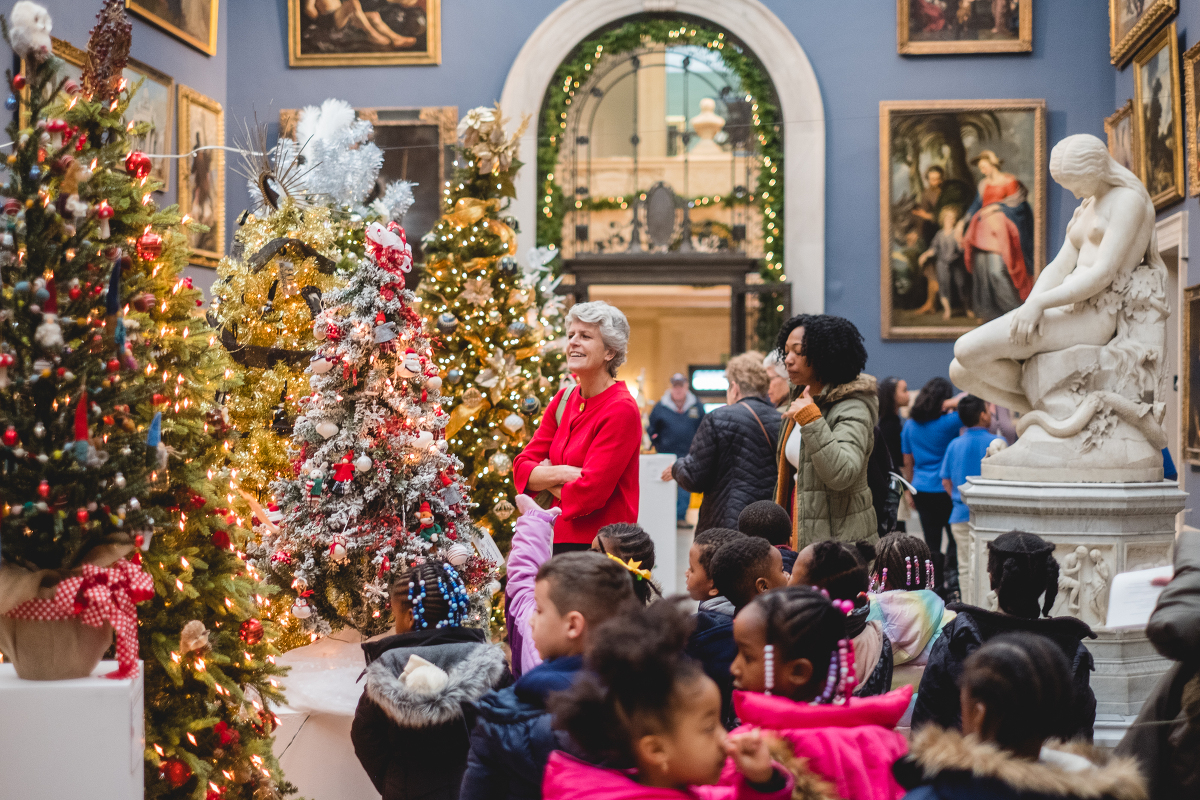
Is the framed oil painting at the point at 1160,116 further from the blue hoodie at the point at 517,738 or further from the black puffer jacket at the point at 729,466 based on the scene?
the blue hoodie at the point at 517,738

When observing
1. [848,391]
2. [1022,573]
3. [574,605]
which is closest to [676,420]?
[848,391]

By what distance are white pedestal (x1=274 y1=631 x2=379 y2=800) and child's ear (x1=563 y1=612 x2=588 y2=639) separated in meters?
1.70

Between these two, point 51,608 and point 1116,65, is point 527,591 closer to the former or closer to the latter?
point 51,608

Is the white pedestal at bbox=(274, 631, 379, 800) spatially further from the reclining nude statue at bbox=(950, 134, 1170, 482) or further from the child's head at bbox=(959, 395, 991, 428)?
the child's head at bbox=(959, 395, 991, 428)

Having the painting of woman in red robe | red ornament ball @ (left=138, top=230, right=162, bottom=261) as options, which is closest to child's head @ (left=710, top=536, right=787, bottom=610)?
red ornament ball @ (left=138, top=230, right=162, bottom=261)

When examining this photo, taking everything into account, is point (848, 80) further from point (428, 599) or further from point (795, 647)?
point (795, 647)

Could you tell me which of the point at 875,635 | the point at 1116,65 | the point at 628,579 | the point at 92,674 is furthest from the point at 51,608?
the point at 1116,65

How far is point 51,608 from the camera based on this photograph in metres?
2.50

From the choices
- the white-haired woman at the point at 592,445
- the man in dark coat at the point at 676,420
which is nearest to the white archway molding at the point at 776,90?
the man in dark coat at the point at 676,420

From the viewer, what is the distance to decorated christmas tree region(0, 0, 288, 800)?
254 cm

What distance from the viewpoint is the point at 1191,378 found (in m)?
8.61

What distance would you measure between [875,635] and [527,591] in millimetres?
924

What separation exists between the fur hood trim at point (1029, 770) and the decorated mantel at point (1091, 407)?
2.97 metres

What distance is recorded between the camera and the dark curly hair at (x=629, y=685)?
1707mm
